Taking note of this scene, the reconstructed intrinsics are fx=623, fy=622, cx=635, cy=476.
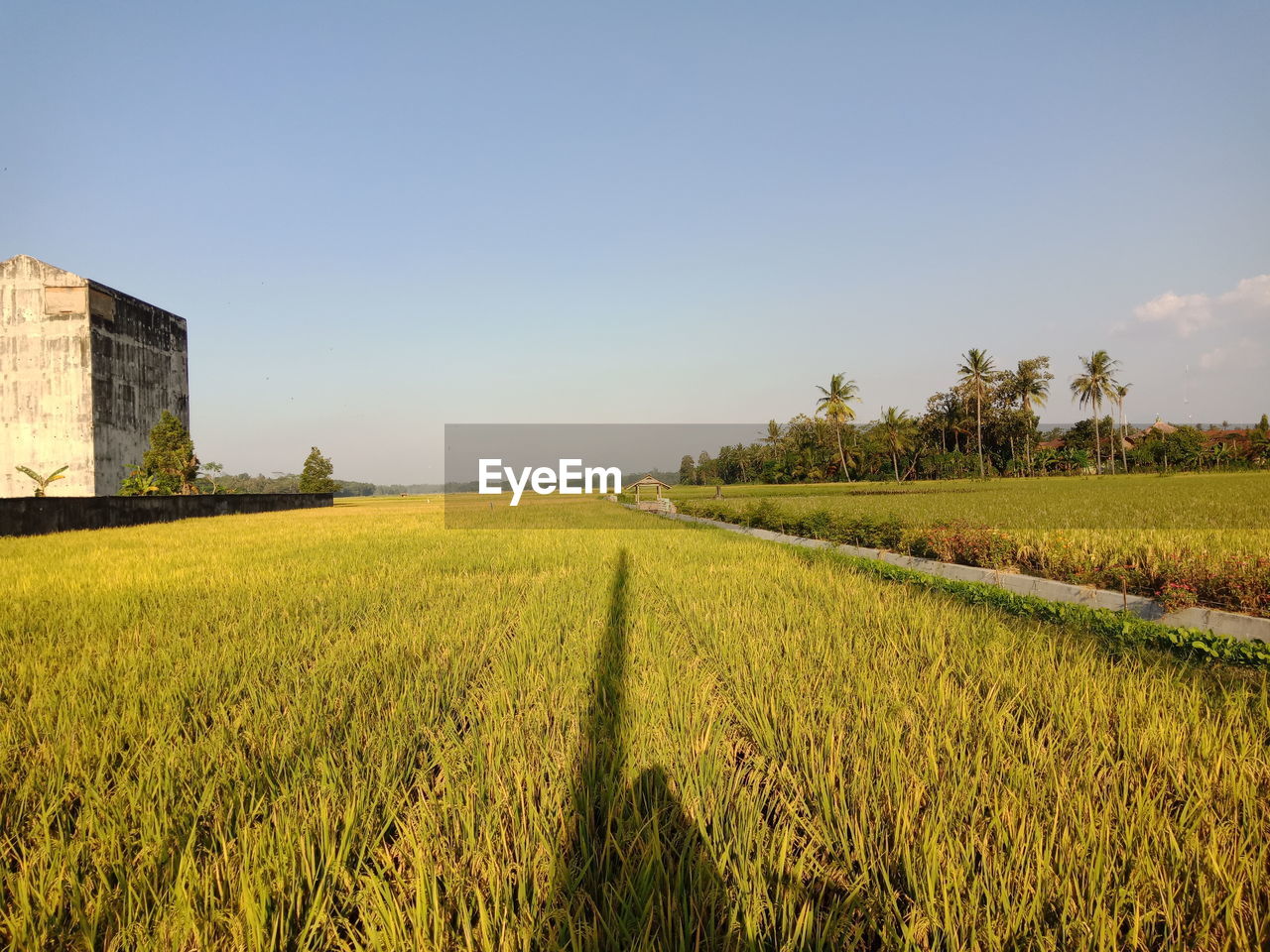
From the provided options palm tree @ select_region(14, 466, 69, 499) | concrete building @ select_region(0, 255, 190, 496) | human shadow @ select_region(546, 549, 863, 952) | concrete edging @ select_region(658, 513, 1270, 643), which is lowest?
concrete edging @ select_region(658, 513, 1270, 643)

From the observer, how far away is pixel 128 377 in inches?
1373

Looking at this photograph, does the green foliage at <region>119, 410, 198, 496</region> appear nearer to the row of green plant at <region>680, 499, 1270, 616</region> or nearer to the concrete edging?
the row of green plant at <region>680, 499, 1270, 616</region>

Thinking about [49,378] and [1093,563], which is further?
[49,378]

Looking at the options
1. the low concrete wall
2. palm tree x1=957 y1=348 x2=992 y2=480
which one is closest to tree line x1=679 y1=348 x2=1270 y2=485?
palm tree x1=957 y1=348 x2=992 y2=480

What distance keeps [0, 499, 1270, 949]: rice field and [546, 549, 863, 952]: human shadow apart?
0.01 metres

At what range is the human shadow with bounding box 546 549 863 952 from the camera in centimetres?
142

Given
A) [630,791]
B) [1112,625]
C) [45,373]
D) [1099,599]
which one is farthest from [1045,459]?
[45,373]

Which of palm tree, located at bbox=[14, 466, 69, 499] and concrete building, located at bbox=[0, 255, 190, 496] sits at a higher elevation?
concrete building, located at bbox=[0, 255, 190, 496]

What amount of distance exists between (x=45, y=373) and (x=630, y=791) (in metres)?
42.7

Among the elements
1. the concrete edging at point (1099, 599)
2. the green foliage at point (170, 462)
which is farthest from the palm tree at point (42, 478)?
the concrete edging at point (1099, 599)

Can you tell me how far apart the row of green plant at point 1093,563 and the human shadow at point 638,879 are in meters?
5.25

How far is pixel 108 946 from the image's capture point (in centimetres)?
141

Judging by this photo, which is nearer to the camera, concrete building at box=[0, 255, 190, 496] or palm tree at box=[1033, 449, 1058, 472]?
concrete building at box=[0, 255, 190, 496]

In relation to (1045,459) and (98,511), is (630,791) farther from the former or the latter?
(1045,459)
